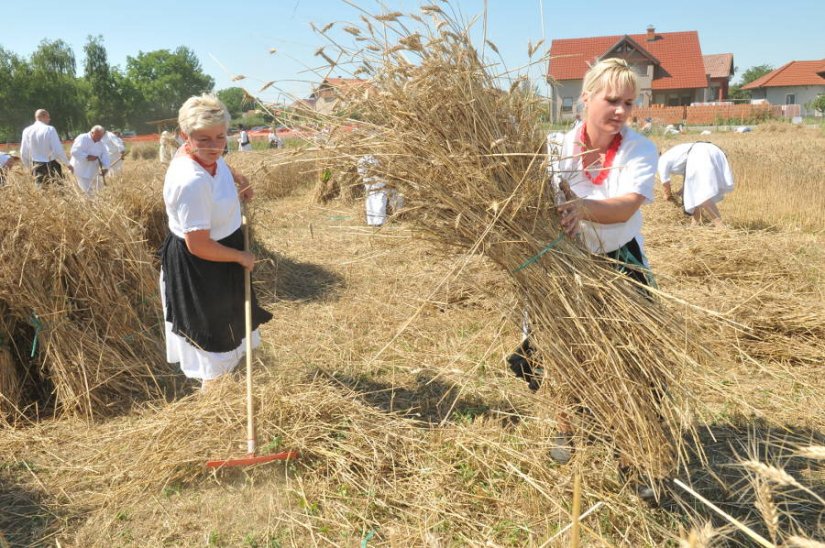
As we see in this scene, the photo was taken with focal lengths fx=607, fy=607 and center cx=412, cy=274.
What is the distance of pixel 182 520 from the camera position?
94.0 inches

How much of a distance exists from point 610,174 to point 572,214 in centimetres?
31

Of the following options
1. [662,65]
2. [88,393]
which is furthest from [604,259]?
[662,65]

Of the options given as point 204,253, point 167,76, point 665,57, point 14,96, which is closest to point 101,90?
point 14,96

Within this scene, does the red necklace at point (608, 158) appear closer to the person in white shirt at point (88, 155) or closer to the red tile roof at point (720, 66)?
the person in white shirt at point (88, 155)

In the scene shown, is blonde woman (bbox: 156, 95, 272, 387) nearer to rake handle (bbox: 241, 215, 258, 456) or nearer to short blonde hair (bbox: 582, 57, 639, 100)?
rake handle (bbox: 241, 215, 258, 456)

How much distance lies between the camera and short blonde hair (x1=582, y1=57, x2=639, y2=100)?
7.00ft

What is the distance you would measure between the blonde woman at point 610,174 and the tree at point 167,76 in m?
84.8

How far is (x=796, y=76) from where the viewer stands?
2185 inches

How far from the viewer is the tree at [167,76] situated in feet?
266

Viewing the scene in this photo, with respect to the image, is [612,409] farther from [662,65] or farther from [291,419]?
[662,65]

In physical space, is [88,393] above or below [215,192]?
below

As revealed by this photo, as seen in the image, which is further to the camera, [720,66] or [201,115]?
[720,66]

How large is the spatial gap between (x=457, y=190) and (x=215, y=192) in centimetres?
116

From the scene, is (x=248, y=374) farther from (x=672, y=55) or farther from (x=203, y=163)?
(x=672, y=55)
